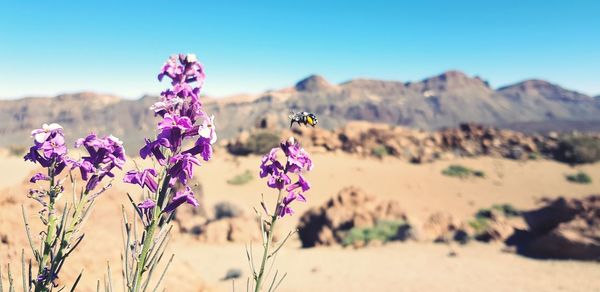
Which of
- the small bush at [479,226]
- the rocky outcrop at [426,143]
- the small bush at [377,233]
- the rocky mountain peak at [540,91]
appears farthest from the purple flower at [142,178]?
the rocky mountain peak at [540,91]

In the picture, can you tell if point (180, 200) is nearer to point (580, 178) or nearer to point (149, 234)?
point (149, 234)

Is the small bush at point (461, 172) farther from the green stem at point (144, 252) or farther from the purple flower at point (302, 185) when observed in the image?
the green stem at point (144, 252)

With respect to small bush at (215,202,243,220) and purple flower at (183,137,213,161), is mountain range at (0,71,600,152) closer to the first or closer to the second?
small bush at (215,202,243,220)

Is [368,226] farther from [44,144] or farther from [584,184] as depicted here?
[584,184]

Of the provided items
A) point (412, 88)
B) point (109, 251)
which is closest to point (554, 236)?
point (109, 251)

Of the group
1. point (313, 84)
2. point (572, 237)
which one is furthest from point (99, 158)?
point (313, 84)
